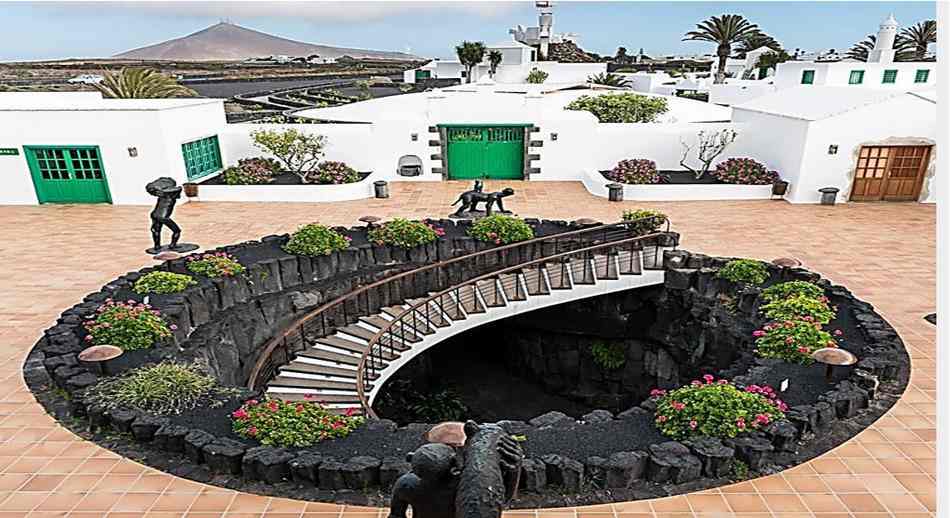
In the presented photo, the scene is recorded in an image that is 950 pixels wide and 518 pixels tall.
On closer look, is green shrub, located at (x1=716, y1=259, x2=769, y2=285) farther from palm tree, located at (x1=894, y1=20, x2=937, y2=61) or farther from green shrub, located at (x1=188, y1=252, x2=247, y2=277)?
palm tree, located at (x1=894, y1=20, x2=937, y2=61)

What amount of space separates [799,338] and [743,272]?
115 inches

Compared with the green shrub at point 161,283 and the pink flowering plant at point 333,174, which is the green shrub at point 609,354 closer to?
the green shrub at point 161,283

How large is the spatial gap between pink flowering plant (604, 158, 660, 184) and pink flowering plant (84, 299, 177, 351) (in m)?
14.1

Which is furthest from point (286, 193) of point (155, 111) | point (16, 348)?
point (16, 348)

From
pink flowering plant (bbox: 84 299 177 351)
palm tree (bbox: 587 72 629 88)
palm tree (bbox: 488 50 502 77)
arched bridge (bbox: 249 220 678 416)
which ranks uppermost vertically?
palm tree (bbox: 488 50 502 77)

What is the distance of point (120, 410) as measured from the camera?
7012mm

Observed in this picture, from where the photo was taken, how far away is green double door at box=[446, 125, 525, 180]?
67.5 feet

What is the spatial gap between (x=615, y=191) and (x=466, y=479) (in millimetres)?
15605

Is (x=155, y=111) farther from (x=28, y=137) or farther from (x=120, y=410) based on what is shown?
(x=120, y=410)

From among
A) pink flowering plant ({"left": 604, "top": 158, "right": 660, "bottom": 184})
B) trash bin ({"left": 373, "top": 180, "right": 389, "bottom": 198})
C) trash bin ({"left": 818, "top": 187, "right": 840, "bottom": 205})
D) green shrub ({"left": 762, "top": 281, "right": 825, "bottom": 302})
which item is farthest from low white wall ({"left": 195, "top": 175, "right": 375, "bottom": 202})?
trash bin ({"left": 818, "top": 187, "right": 840, "bottom": 205})

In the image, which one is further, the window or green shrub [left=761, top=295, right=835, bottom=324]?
the window

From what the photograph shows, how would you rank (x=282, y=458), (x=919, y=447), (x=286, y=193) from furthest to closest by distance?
(x=286, y=193), (x=919, y=447), (x=282, y=458)

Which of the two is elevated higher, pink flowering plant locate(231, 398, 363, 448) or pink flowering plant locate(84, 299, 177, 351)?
pink flowering plant locate(84, 299, 177, 351)

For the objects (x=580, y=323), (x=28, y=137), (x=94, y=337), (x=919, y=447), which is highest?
(x=28, y=137)
